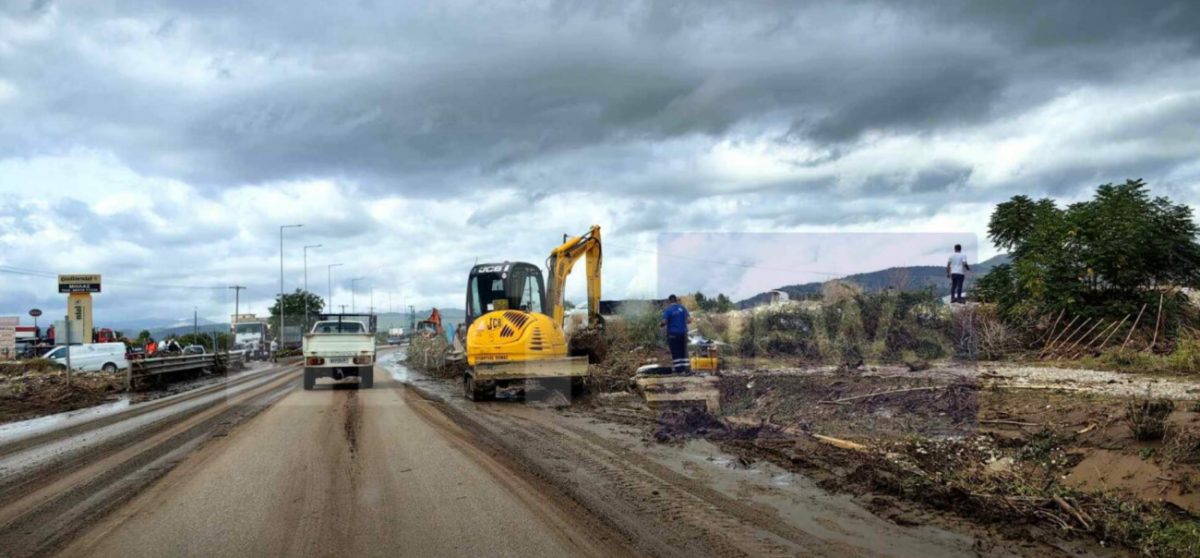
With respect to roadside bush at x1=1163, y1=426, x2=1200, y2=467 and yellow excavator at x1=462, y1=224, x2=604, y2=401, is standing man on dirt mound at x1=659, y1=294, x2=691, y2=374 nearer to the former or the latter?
yellow excavator at x1=462, y1=224, x2=604, y2=401

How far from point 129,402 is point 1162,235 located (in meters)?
24.2

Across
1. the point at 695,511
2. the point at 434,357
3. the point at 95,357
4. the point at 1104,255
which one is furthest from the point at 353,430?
the point at 95,357

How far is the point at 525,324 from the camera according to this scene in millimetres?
16203

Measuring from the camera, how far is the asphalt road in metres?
5.86

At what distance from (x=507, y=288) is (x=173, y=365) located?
1585 centimetres

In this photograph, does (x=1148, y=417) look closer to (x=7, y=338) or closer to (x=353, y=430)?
(x=353, y=430)

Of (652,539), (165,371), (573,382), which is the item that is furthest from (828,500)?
(165,371)

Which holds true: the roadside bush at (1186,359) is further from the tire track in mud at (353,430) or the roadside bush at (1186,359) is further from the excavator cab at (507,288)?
the excavator cab at (507,288)

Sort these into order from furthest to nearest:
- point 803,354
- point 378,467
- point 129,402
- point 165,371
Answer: point 165,371
point 129,402
point 803,354
point 378,467

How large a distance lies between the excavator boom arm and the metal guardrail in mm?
14641

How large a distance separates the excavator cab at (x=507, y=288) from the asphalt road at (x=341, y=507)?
24.0ft

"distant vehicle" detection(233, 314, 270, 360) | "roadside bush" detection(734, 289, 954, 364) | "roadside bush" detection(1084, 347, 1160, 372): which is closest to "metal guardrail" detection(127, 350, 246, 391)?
"distant vehicle" detection(233, 314, 270, 360)

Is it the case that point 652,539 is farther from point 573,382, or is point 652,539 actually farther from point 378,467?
point 573,382

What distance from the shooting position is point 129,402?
19594 millimetres
